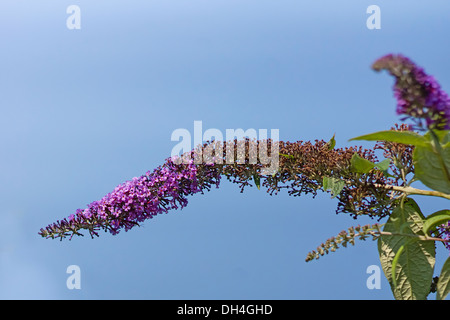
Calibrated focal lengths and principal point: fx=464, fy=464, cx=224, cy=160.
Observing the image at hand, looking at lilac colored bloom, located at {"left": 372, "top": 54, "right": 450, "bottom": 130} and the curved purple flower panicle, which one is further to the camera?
the curved purple flower panicle

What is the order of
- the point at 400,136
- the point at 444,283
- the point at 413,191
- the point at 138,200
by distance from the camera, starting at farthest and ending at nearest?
1. the point at 138,200
2. the point at 413,191
3. the point at 444,283
4. the point at 400,136

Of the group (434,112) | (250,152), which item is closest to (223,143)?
(250,152)

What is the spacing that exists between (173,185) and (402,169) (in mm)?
2078

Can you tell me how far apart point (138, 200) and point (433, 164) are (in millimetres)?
2657

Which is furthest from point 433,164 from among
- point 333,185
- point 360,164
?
point 333,185

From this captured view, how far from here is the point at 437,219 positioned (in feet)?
11.1

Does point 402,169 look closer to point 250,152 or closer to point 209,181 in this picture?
point 250,152

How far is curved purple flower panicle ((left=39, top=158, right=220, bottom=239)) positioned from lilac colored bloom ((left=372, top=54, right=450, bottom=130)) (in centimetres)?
242

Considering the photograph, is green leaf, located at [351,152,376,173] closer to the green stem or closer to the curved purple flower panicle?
the green stem

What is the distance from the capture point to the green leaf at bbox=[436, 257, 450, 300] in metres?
3.60

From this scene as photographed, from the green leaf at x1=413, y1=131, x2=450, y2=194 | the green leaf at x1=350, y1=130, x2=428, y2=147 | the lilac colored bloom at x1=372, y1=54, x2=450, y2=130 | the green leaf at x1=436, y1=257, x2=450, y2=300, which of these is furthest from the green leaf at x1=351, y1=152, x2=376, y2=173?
the lilac colored bloom at x1=372, y1=54, x2=450, y2=130

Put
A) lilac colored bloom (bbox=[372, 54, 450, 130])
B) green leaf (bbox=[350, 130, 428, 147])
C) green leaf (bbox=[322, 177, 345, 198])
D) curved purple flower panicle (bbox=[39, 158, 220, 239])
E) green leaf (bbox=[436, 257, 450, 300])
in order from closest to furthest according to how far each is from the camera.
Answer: lilac colored bloom (bbox=[372, 54, 450, 130])
green leaf (bbox=[350, 130, 428, 147])
green leaf (bbox=[436, 257, 450, 300])
green leaf (bbox=[322, 177, 345, 198])
curved purple flower panicle (bbox=[39, 158, 220, 239])

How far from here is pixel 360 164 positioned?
3.69 metres

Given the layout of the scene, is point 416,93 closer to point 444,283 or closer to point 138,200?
point 444,283
